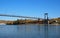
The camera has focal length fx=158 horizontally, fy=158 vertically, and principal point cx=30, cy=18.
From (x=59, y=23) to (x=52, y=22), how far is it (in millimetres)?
2208

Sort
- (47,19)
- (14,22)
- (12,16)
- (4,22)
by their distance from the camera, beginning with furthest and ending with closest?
(4,22) < (14,22) < (47,19) < (12,16)

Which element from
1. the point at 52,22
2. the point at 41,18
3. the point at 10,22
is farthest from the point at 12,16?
the point at 10,22

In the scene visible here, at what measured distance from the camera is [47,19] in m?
47.7

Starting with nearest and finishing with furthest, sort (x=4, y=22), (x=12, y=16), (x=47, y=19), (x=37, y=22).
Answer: (x=12, y=16)
(x=47, y=19)
(x=37, y=22)
(x=4, y=22)

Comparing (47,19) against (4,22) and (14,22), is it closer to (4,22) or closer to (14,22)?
(14,22)

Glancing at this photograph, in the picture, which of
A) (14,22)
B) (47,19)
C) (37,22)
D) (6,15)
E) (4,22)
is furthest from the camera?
(4,22)

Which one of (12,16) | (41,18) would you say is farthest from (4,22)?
(12,16)

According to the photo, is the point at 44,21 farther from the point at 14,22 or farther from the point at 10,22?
the point at 10,22

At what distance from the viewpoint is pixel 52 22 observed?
5012 centimetres

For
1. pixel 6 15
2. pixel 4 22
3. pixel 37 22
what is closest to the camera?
pixel 6 15

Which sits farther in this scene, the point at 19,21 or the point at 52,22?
the point at 19,21

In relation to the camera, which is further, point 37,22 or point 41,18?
point 37,22

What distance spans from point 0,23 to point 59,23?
23.9 m

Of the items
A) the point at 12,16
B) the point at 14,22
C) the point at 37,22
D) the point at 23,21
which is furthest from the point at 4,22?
the point at 12,16
